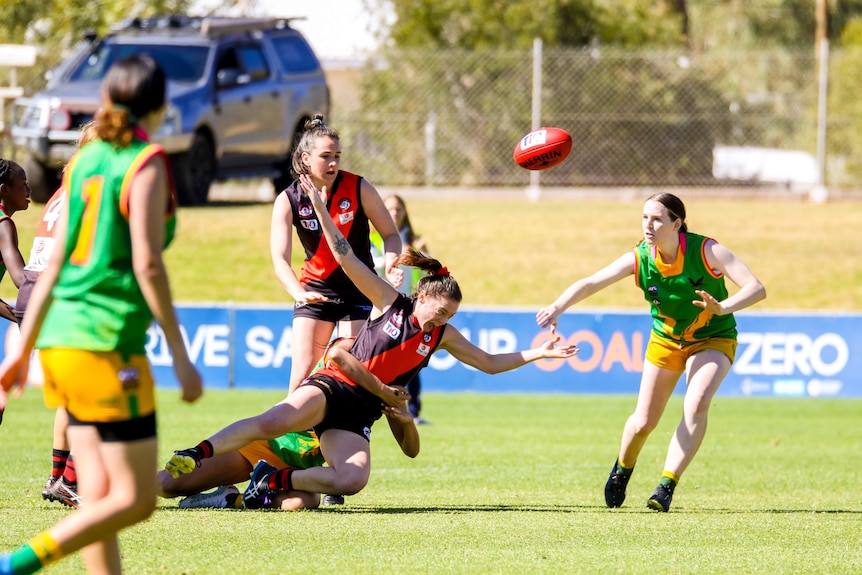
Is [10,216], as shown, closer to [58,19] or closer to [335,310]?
[335,310]

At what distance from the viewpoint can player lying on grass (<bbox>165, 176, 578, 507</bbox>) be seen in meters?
6.49

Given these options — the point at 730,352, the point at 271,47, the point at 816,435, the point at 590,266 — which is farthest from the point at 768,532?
the point at 271,47

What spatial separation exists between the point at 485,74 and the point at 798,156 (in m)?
7.40

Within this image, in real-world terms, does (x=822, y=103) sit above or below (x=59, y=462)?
above

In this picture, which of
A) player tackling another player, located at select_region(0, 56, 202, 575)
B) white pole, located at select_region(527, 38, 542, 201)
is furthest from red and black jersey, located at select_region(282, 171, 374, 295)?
white pole, located at select_region(527, 38, 542, 201)

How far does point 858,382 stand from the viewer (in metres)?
15.7

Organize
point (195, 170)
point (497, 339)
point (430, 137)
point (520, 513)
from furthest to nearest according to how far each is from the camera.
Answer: point (430, 137)
point (195, 170)
point (497, 339)
point (520, 513)

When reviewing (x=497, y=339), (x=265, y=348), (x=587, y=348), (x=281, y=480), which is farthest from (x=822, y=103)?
(x=281, y=480)

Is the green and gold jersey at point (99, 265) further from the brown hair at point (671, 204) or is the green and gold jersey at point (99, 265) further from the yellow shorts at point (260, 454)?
the brown hair at point (671, 204)

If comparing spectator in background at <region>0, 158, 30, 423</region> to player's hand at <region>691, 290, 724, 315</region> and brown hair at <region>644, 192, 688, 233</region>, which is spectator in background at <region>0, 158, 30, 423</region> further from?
player's hand at <region>691, 290, 724, 315</region>

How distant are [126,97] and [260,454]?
3.37 m

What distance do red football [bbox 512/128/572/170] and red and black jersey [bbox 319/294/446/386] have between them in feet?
5.67

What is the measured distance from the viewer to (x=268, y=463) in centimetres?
701

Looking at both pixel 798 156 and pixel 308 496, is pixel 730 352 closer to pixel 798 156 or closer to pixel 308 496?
pixel 308 496
